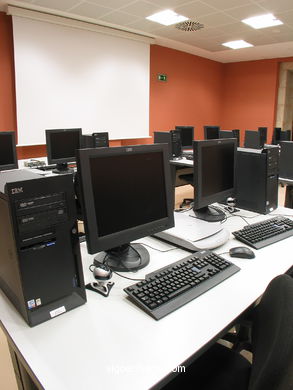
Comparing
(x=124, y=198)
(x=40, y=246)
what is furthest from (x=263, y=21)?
(x=40, y=246)

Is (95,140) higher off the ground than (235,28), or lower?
lower

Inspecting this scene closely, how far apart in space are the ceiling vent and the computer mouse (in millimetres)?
4788

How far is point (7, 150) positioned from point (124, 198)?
8.18ft

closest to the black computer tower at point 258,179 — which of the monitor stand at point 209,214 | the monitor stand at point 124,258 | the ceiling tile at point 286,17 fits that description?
the monitor stand at point 209,214

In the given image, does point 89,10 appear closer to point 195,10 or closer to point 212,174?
point 195,10

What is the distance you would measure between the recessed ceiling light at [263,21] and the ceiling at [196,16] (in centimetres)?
11

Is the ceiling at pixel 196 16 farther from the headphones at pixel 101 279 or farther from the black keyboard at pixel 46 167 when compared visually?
the headphones at pixel 101 279

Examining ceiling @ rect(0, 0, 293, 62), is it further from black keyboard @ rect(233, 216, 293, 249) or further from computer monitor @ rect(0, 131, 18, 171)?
black keyboard @ rect(233, 216, 293, 249)

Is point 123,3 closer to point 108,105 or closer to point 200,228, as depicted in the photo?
point 108,105

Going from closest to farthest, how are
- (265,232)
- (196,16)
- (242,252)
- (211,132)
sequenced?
1. (242,252)
2. (265,232)
3. (196,16)
4. (211,132)

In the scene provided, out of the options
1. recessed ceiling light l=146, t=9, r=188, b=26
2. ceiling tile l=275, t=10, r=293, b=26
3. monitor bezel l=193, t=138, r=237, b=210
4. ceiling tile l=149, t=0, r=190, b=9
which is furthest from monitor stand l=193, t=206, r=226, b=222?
ceiling tile l=275, t=10, r=293, b=26

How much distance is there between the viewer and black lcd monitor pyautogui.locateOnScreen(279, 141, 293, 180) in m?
3.12

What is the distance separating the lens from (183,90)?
25.2 feet

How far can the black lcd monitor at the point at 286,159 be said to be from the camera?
3123 millimetres
